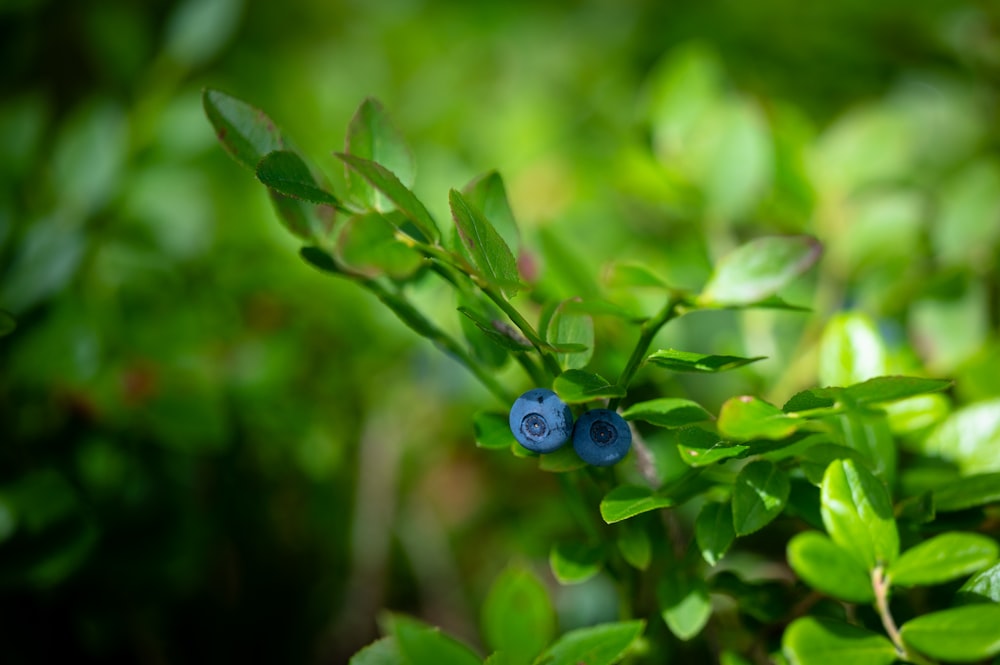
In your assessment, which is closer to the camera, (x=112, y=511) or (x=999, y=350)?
(x=999, y=350)

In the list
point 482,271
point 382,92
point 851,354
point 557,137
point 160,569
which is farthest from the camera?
point 382,92

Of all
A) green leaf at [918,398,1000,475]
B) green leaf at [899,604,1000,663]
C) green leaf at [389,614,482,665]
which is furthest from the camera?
green leaf at [918,398,1000,475]

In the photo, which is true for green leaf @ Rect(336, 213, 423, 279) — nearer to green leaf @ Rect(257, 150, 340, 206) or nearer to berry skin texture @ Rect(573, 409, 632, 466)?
green leaf @ Rect(257, 150, 340, 206)

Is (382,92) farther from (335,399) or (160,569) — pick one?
(160,569)

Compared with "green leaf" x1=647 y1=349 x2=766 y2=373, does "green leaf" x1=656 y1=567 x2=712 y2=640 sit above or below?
below

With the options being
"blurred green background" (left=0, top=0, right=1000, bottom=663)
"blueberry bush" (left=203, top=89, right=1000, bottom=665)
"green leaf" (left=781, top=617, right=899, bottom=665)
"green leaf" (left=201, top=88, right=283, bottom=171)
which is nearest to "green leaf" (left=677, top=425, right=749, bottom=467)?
"blueberry bush" (left=203, top=89, right=1000, bottom=665)

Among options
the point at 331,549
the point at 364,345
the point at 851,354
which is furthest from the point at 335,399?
the point at 851,354

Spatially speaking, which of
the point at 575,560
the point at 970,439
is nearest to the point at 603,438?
the point at 575,560
